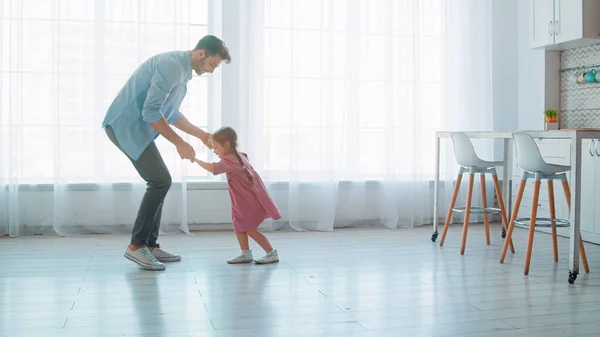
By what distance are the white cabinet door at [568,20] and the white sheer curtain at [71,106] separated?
9.48 ft

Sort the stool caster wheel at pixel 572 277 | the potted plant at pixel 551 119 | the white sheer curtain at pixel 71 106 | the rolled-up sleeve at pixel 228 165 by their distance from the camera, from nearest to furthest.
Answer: the stool caster wheel at pixel 572 277
the rolled-up sleeve at pixel 228 165
the white sheer curtain at pixel 71 106
the potted plant at pixel 551 119

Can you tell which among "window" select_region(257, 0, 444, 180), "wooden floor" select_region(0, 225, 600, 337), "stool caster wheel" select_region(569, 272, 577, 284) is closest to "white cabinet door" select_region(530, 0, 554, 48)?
"window" select_region(257, 0, 444, 180)

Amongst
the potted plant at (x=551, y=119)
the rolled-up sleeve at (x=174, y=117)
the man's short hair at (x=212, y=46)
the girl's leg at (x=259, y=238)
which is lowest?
the girl's leg at (x=259, y=238)

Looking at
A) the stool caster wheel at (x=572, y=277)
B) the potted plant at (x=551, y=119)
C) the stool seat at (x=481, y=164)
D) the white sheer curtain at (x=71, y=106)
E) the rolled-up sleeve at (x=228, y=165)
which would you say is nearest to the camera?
the stool caster wheel at (x=572, y=277)

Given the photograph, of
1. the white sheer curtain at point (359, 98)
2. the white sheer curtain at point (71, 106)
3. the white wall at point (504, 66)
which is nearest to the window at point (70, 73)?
the white sheer curtain at point (71, 106)

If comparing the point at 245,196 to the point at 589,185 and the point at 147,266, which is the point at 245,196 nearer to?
the point at 147,266

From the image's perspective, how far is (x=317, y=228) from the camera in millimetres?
5691

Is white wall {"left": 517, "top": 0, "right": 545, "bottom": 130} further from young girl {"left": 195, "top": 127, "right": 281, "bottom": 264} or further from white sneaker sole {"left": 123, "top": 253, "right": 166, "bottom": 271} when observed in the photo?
white sneaker sole {"left": 123, "top": 253, "right": 166, "bottom": 271}

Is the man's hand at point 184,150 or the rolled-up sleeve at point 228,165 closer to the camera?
the man's hand at point 184,150

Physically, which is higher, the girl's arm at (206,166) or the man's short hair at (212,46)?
the man's short hair at (212,46)

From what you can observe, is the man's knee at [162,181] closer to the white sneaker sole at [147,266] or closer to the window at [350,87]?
the white sneaker sole at [147,266]

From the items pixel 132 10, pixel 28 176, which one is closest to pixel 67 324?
pixel 28 176

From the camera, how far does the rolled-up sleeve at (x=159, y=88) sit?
377 cm

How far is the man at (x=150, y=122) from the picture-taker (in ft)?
12.6
